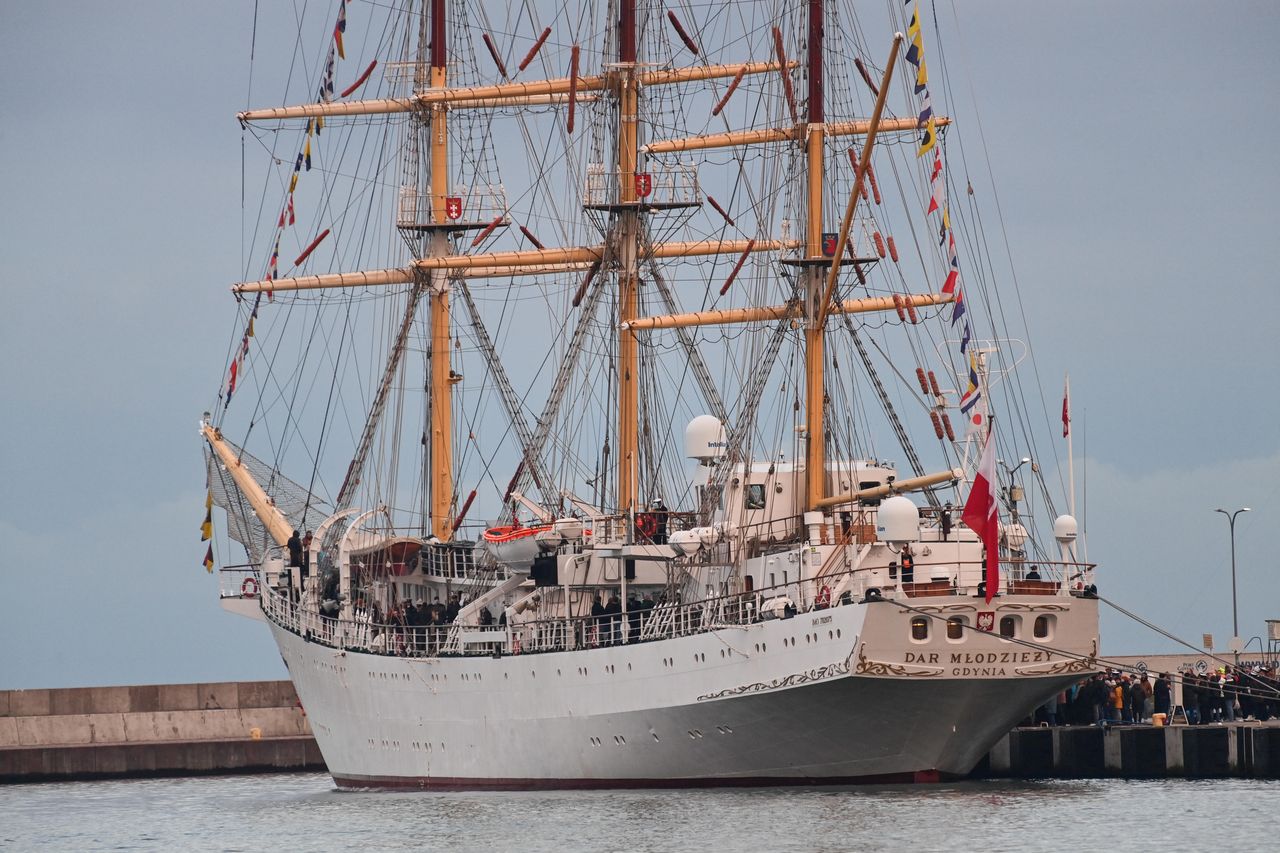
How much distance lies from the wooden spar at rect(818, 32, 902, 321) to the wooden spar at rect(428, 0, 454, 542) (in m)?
22.5

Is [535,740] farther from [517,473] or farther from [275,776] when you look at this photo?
[275,776]

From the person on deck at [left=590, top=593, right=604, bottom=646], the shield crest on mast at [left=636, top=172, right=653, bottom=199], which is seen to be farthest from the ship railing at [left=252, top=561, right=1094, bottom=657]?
the shield crest on mast at [left=636, top=172, right=653, bottom=199]

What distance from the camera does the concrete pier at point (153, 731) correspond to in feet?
283

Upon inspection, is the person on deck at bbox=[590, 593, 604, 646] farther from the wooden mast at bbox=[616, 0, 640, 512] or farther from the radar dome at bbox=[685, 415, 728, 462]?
the wooden mast at bbox=[616, 0, 640, 512]

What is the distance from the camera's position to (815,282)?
6725 cm

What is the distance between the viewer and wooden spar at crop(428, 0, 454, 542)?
86375 millimetres

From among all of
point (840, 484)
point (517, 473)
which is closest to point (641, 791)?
point (840, 484)

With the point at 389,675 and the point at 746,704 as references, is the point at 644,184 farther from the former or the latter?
the point at 746,704

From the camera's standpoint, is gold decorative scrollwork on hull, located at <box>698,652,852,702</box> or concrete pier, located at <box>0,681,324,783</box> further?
concrete pier, located at <box>0,681,324,783</box>

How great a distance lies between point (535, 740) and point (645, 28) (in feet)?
73.5

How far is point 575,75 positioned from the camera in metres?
76.2

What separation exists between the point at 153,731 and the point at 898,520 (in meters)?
38.6

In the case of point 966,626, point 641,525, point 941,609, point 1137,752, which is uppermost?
point 641,525

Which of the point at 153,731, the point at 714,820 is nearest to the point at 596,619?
the point at 714,820
